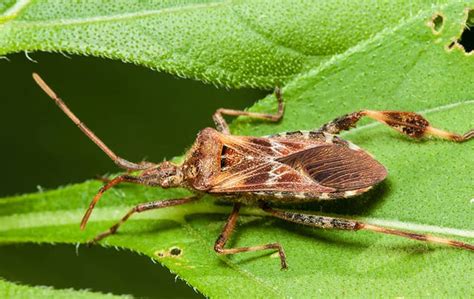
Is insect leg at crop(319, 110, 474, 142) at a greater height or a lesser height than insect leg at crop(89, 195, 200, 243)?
greater

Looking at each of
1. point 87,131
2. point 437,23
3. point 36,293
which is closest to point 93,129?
point 87,131

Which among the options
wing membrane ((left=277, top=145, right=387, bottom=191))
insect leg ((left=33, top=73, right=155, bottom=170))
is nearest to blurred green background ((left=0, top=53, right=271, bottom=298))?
insect leg ((left=33, top=73, right=155, bottom=170))

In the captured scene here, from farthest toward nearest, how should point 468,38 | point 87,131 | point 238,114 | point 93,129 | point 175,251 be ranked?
point 93,129 < point 238,114 < point 87,131 < point 175,251 < point 468,38

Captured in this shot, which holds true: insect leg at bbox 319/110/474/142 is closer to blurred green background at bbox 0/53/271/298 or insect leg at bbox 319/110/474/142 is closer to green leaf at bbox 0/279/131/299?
blurred green background at bbox 0/53/271/298

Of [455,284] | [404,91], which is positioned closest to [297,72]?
[404,91]

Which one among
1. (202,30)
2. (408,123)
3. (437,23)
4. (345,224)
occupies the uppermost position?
(437,23)

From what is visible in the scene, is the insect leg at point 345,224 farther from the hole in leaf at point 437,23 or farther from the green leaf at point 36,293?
the hole in leaf at point 437,23

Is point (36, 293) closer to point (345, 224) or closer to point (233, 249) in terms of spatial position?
point (233, 249)
